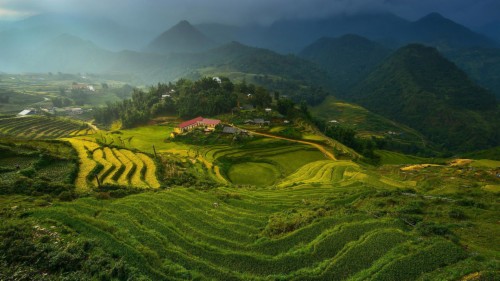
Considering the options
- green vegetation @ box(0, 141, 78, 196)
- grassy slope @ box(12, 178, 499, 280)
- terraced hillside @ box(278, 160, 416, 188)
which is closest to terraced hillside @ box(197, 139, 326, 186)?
terraced hillside @ box(278, 160, 416, 188)

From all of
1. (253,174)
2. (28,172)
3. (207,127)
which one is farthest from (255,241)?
(207,127)

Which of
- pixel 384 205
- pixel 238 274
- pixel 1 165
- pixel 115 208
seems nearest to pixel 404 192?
pixel 384 205

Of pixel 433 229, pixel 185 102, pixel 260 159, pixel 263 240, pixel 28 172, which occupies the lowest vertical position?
pixel 260 159

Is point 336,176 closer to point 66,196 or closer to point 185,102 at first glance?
point 66,196

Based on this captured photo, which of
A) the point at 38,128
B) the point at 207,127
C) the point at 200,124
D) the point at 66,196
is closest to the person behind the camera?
the point at 66,196

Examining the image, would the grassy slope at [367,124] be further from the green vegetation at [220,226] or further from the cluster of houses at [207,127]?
the green vegetation at [220,226]

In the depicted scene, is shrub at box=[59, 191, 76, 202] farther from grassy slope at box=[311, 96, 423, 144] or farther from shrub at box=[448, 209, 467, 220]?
grassy slope at box=[311, 96, 423, 144]
